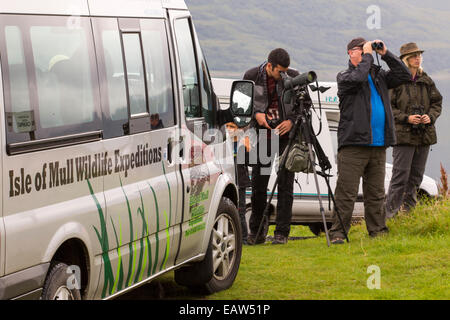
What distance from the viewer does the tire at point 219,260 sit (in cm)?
759

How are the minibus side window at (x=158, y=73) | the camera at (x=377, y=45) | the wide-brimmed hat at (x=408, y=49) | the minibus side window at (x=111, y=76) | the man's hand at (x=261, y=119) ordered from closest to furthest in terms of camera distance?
the minibus side window at (x=111, y=76)
the minibus side window at (x=158, y=73)
the camera at (x=377, y=45)
the man's hand at (x=261, y=119)
the wide-brimmed hat at (x=408, y=49)

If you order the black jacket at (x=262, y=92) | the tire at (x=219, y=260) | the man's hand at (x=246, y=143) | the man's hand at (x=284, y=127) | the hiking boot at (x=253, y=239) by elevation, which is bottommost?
the hiking boot at (x=253, y=239)

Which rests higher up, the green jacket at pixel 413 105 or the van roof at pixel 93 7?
the van roof at pixel 93 7

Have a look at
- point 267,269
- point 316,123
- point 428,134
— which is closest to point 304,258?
point 267,269

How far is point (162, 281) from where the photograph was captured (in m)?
8.51

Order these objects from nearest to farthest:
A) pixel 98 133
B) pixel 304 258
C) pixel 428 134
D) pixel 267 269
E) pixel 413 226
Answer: pixel 98 133, pixel 267 269, pixel 304 258, pixel 413 226, pixel 428 134

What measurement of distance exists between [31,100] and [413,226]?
23.1ft

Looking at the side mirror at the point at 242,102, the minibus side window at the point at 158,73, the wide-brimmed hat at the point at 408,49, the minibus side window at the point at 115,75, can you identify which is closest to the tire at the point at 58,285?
the minibus side window at the point at 115,75

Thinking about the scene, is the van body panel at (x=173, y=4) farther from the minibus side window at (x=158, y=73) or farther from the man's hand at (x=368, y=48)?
the man's hand at (x=368, y=48)

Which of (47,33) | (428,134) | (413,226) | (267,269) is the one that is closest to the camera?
(47,33)

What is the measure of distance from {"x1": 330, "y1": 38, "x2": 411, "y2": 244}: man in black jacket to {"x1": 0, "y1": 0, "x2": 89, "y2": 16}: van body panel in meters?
5.15

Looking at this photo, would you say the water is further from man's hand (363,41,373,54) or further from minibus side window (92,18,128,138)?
minibus side window (92,18,128,138)

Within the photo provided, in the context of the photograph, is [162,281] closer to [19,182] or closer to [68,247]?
[68,247]

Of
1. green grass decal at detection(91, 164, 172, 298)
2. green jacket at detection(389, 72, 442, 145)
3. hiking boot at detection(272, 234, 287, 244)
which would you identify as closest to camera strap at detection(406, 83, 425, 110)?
green jacket at detection(389, 72, 442, 145)
